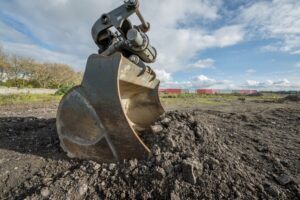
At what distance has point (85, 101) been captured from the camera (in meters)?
2.59

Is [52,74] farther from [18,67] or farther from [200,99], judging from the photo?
[200,99]

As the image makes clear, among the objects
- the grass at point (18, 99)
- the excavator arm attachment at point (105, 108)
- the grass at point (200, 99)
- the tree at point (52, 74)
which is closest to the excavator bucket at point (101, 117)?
the excavator arm attachment at point (105, 108)

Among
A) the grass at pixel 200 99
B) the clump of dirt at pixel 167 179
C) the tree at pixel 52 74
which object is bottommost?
the grass at pixel 200 99

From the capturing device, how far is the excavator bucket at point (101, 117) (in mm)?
2354

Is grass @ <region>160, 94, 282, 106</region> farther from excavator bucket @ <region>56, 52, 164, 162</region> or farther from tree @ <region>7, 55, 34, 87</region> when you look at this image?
tree @ <region>7, 55, 34, 87</region>

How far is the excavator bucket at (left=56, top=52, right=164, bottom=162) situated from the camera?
92.7 inches

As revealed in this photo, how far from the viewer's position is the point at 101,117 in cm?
246

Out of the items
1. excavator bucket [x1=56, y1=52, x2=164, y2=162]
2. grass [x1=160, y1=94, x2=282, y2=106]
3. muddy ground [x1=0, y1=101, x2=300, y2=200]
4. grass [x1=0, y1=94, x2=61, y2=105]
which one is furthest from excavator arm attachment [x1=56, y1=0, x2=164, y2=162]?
grass [x1=160, y1=94, x2=282, y2=106]

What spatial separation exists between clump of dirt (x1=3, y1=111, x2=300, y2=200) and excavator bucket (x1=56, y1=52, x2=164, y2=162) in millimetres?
160

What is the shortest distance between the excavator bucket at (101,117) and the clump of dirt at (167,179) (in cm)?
16

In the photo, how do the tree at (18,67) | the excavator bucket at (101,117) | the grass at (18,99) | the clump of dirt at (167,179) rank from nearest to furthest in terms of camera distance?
the clump of dirt at (167,179), the excavator bucket at (101,117), the grass at (18,99), the tree at (18,67)

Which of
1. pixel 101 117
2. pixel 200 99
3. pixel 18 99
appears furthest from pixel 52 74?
pixel 101 117

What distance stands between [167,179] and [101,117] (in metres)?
1.04

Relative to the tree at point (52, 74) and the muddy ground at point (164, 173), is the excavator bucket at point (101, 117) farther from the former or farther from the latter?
the tree at point (52, 74)
